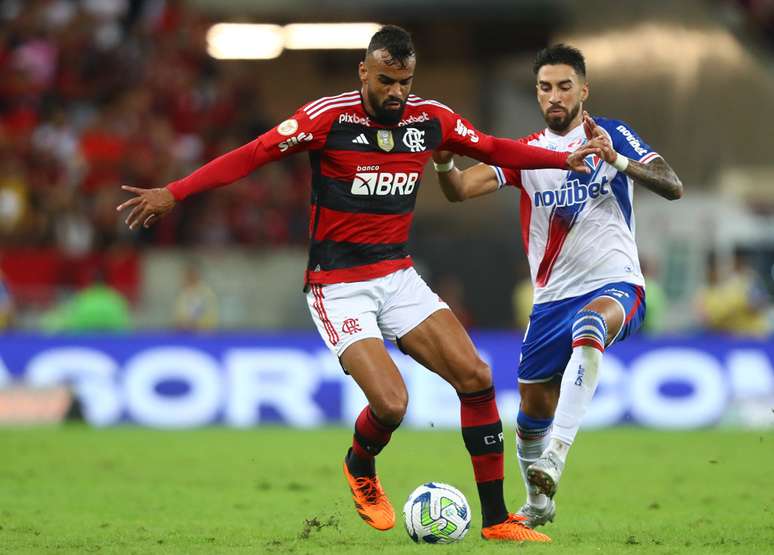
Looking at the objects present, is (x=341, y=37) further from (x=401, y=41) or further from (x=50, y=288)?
(x=401, y=41)

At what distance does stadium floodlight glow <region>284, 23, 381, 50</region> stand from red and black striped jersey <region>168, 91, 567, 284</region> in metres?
15.8

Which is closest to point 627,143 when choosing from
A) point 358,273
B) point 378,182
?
point 378,182

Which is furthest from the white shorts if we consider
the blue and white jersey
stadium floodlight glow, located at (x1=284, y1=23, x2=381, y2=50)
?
stadium floodlight glow, located at (x1=284, y1=23, x2=381, y2=50)

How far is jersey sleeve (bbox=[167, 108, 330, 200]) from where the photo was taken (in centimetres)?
749

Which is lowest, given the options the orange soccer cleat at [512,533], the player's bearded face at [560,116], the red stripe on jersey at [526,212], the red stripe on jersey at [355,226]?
the orange soccer cleat at [512,533]

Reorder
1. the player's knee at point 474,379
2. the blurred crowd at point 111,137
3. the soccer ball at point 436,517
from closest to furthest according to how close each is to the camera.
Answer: the soccer ball at point 436,517 < the player's knee at point 474,379 < the blurred crowd at point 111,137

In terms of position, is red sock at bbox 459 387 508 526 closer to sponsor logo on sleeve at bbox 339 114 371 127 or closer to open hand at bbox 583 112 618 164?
open hand at bbox 583 112 618 164

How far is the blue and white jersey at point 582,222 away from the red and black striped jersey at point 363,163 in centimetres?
40

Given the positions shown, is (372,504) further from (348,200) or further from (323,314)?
(348,200)

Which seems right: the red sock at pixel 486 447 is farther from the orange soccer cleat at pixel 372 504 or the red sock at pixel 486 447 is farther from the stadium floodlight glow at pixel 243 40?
the stadium floodlight glow at pixel 243 40

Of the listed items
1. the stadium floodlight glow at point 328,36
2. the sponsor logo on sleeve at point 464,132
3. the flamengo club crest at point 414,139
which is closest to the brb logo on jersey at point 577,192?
the sponsor logo on sleeve at point 464,132

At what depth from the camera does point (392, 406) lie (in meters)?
7.77

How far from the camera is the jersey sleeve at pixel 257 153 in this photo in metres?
7.49

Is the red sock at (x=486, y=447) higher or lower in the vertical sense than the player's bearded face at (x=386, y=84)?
lower
